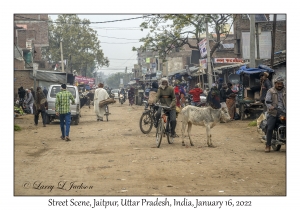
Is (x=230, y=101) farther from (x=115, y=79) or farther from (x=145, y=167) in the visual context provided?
(x=115, y=79)

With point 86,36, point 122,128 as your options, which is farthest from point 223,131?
point 86,36

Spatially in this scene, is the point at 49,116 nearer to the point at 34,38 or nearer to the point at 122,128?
the point at 122,128

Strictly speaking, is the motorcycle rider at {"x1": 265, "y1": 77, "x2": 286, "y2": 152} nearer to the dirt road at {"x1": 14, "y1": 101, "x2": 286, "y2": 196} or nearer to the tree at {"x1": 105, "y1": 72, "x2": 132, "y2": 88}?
the dirt road at {"x1": 14, "y1": 101, "x2": 286, "y2": 196}

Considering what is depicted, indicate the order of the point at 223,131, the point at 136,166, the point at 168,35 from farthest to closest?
the point at 168,35 < the point at 223,131 < the point at 136,166

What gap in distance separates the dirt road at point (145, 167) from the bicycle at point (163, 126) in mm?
218

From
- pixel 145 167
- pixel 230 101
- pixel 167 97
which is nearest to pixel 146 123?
pixel 167 97

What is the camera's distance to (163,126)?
12.8 m

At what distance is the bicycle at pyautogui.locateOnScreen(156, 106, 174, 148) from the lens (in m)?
12.7

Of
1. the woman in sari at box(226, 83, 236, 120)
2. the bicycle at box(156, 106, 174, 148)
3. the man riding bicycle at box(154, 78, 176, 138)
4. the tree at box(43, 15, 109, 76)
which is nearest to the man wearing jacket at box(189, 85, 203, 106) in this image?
the woman in sari at box(226, 83, 236, 120)

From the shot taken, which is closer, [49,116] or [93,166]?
[93,166]

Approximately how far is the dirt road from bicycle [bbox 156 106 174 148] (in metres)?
0.22

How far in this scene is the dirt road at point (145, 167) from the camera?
7645 millimetres

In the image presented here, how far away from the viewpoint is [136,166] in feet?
32.0

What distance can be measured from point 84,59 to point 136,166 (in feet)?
191
